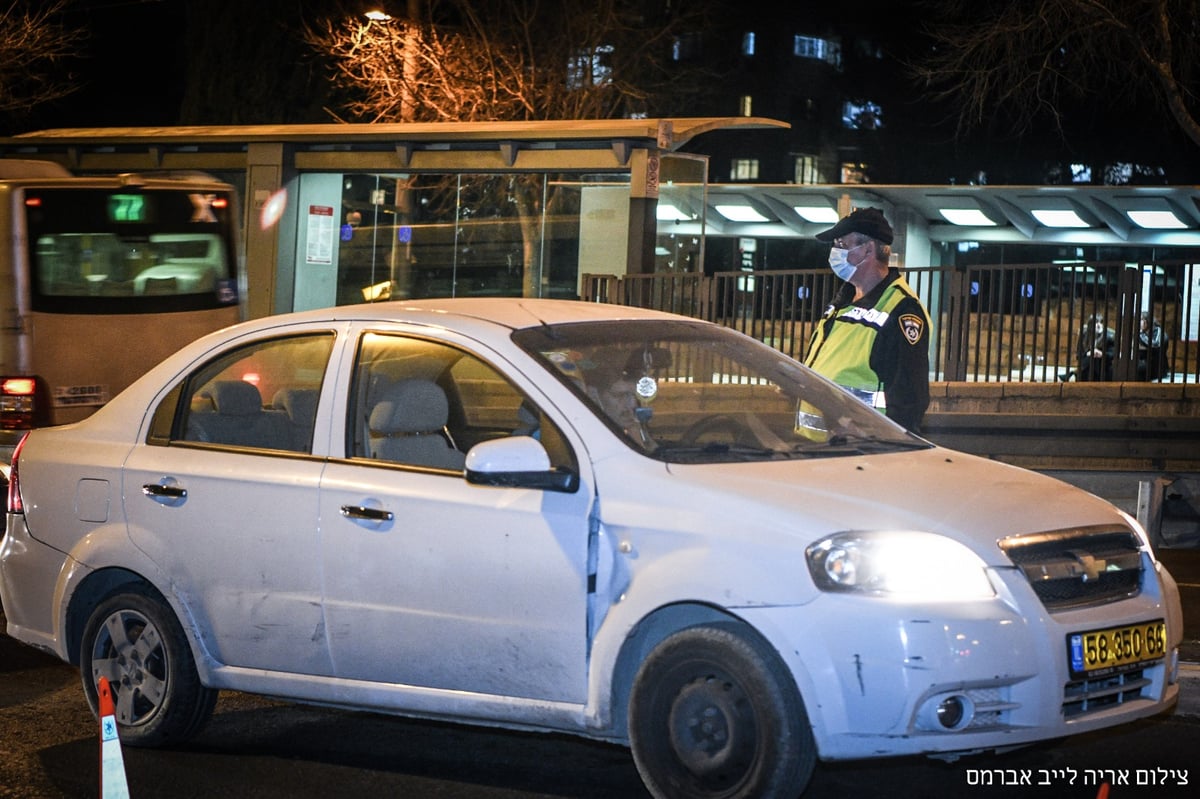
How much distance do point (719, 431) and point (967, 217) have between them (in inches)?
718

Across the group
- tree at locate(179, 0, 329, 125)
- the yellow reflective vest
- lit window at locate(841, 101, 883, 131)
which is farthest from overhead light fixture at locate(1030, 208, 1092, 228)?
lit window at locate(841, 101, 883, 131)

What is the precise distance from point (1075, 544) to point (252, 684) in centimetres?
279

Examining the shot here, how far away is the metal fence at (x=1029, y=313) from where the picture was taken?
1477cm

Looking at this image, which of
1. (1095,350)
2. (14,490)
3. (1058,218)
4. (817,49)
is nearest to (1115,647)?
(14,490)

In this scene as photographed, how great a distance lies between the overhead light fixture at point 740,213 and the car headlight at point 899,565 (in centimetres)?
1921

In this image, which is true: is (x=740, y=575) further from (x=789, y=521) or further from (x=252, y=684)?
(x=252, y=684)

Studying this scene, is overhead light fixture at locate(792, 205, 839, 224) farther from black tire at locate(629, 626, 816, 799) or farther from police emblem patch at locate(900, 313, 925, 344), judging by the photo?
black tire at locate(629, 626, 816, 799)

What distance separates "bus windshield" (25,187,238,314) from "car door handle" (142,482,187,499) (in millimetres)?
7472

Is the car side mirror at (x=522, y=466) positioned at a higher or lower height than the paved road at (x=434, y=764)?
higher

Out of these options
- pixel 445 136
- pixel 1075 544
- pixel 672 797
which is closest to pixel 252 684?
pixel 672 797

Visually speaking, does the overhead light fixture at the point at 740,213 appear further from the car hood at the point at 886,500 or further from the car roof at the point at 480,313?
the car hood at the point at 886,500

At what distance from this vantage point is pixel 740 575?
4.63 m

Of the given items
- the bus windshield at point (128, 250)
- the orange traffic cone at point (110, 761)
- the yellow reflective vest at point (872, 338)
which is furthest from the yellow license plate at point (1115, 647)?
the bus windshield at point (128, 250)

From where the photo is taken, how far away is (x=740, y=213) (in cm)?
2381
